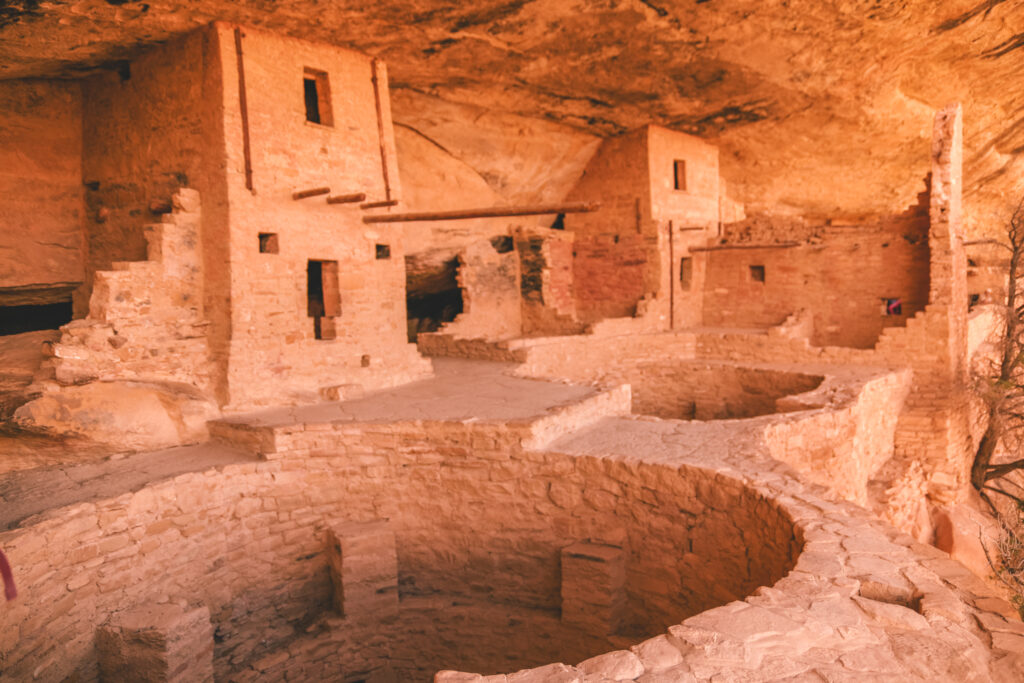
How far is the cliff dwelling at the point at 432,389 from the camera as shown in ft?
14.1

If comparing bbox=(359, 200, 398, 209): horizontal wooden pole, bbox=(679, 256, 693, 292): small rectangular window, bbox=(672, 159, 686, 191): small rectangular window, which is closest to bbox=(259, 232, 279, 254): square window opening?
bbox=(359, 200, 398, 209): horizontal wooden pole

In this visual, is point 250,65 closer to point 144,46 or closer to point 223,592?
point 144,46

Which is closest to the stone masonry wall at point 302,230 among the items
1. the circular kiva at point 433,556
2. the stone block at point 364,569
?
the circular kiva at point 433,556

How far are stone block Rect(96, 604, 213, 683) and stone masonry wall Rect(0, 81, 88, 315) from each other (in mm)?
4554

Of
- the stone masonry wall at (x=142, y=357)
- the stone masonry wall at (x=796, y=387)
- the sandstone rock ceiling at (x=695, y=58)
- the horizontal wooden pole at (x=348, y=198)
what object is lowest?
the stone masonry wall at (x=796, y=387)

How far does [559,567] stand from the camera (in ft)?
18.6

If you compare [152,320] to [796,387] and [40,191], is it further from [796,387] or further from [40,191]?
[796,387]

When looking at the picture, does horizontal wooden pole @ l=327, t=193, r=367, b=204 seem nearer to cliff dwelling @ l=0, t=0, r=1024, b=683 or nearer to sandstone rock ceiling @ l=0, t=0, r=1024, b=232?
cliff dwelling @ l=0, t=0, r=1024, b=683

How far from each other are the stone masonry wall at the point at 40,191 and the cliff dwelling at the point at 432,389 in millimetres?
35

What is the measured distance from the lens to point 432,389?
7.75 metres

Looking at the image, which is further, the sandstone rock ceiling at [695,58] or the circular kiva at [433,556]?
the sandstone rock ceiling at [695,58]

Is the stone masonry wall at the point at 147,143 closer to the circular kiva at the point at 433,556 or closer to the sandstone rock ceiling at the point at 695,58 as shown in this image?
the sandstone rock ceiling at the point at 695,58

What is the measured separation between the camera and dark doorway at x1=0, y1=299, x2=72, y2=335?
9016 millimetres

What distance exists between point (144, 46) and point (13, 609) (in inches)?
222
